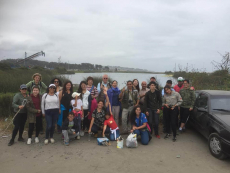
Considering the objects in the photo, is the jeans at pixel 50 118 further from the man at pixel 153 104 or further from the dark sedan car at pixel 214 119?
the dark sedan car at pixel 214 119

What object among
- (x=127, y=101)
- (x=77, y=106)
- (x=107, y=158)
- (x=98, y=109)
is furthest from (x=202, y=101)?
(x=77, y=106)

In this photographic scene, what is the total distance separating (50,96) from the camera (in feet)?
15.4

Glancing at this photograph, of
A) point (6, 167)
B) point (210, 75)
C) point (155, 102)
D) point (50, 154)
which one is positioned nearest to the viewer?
point (6, 167)

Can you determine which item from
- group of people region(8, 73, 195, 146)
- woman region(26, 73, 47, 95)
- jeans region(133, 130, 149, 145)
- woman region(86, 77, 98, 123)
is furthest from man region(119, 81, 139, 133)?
woman region(26, 73, 47, 95)

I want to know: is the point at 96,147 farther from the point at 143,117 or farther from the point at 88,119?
the point at 143,117

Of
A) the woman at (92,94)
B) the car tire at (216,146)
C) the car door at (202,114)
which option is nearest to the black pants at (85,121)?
the woman at (92,94)

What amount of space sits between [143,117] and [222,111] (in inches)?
81.3

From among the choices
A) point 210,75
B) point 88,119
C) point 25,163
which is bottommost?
point 25,163

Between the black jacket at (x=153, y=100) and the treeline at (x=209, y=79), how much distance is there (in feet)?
16.0

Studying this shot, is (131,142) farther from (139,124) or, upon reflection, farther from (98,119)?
(98,119)

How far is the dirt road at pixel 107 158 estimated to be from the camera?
3.41 m

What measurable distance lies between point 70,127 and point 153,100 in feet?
8.59

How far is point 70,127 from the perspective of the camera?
15.9ft

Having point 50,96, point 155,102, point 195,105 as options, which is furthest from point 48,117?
point 195,105
